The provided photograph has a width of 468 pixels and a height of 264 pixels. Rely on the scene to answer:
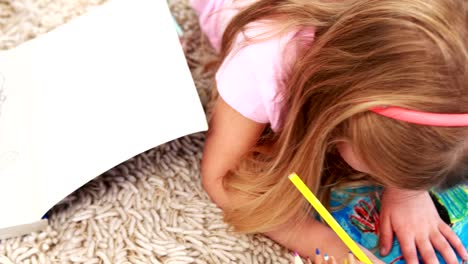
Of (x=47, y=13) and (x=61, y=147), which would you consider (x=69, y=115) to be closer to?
(x=61, y=147)

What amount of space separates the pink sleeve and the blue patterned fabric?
0.18 m

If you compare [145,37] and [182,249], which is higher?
[145,37]

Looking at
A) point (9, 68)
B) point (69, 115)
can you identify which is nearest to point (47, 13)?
point (9, 68)

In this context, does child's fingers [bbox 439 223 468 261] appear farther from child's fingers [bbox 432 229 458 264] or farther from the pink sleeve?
the pink sleeve

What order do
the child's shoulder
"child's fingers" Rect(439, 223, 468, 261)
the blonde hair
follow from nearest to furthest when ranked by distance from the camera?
the blonde hair
the child's shoulder
"child's fingers" Rect(439, 223, 468, 261)

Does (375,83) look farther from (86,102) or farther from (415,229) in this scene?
(86,102)

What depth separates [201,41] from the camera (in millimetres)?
982

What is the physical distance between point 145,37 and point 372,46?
37 centimetres

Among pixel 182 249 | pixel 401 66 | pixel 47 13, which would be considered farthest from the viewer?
pixel 47 13

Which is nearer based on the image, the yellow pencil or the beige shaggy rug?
the yellow pencil

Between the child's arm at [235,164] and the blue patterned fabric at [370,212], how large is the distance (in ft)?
0.16

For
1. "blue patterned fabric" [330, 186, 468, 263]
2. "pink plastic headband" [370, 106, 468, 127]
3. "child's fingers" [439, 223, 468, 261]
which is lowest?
"child's fingers" [439, 223, 468, 261]

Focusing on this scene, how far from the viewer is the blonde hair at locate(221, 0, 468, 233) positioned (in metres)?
0.57

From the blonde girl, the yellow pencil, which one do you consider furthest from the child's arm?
Answer: the yellow pencil
